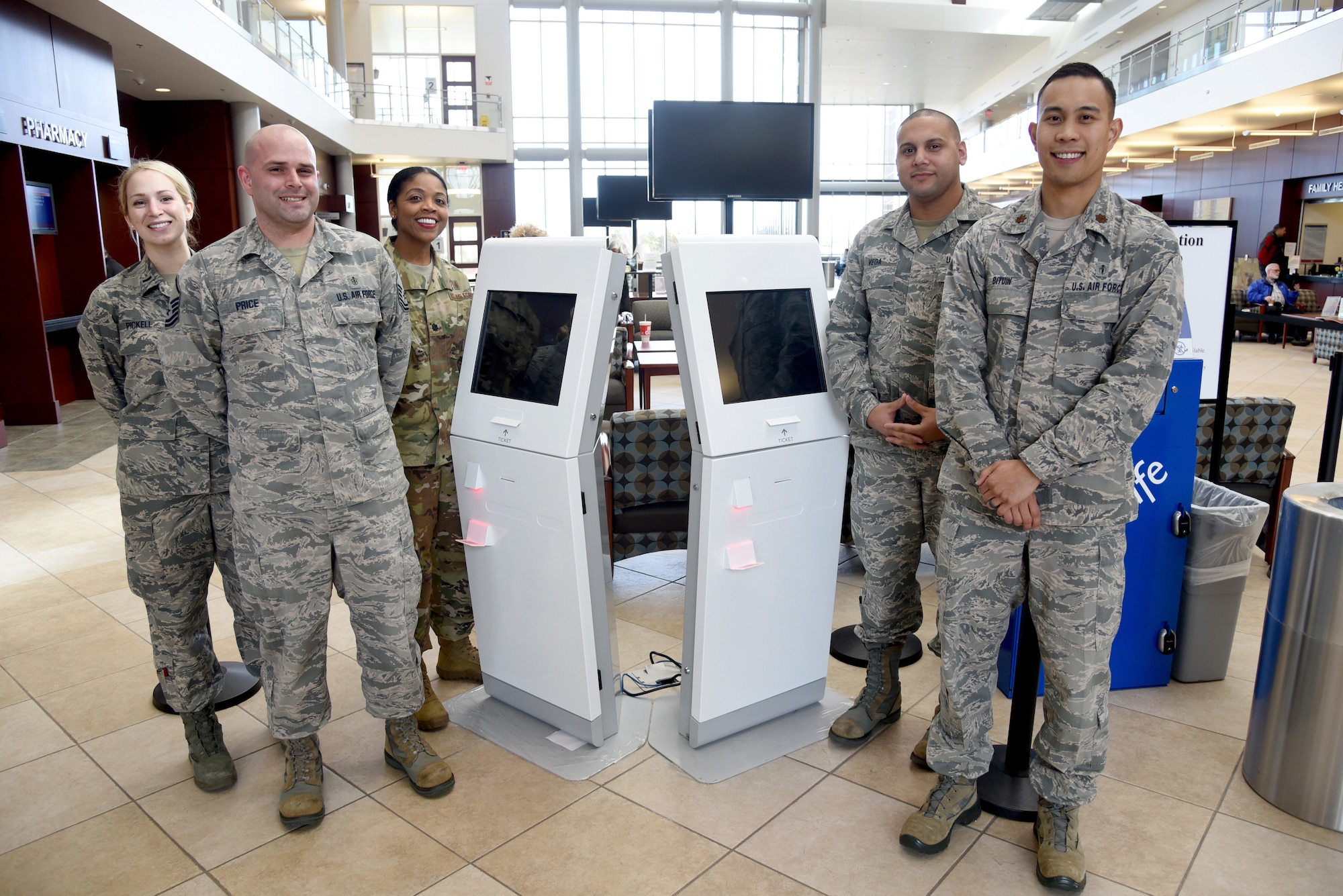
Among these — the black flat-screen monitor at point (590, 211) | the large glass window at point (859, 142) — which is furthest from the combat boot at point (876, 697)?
the large glass window at point (859, 142)

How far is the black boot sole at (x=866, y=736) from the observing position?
2459 millimetres

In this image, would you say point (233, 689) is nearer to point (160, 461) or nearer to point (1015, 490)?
point (160, 461)

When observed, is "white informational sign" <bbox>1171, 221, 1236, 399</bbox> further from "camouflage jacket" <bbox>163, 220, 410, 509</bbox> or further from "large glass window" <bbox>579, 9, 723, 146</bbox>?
"large glass window" <bbox>579, 9, 723, 146</bbox>

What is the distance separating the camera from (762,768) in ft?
7.72

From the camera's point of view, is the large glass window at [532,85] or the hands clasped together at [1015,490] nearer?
the hands clasped together at [1015,490]

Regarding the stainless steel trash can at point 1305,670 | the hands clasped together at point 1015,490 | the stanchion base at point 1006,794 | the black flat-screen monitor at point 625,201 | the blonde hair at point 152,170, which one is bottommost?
the stanchion base at point 1006,794

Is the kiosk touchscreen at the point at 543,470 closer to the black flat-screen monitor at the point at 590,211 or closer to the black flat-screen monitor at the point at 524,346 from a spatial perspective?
the black flat-screen monitor at the point at 524,346

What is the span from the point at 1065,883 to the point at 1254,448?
2593 mm

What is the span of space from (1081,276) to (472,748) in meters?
2.05

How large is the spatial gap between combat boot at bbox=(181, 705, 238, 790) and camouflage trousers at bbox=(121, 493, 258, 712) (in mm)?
35

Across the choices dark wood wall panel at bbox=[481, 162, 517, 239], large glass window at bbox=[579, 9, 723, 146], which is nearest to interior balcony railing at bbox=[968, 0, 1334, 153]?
large glass window at bbox=[579, 9, 723, 146]

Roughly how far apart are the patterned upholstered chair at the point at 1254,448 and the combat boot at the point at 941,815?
7.02ft

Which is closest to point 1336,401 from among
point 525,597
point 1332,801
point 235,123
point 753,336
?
point 1332,801

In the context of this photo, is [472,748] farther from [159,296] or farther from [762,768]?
[159,296]
